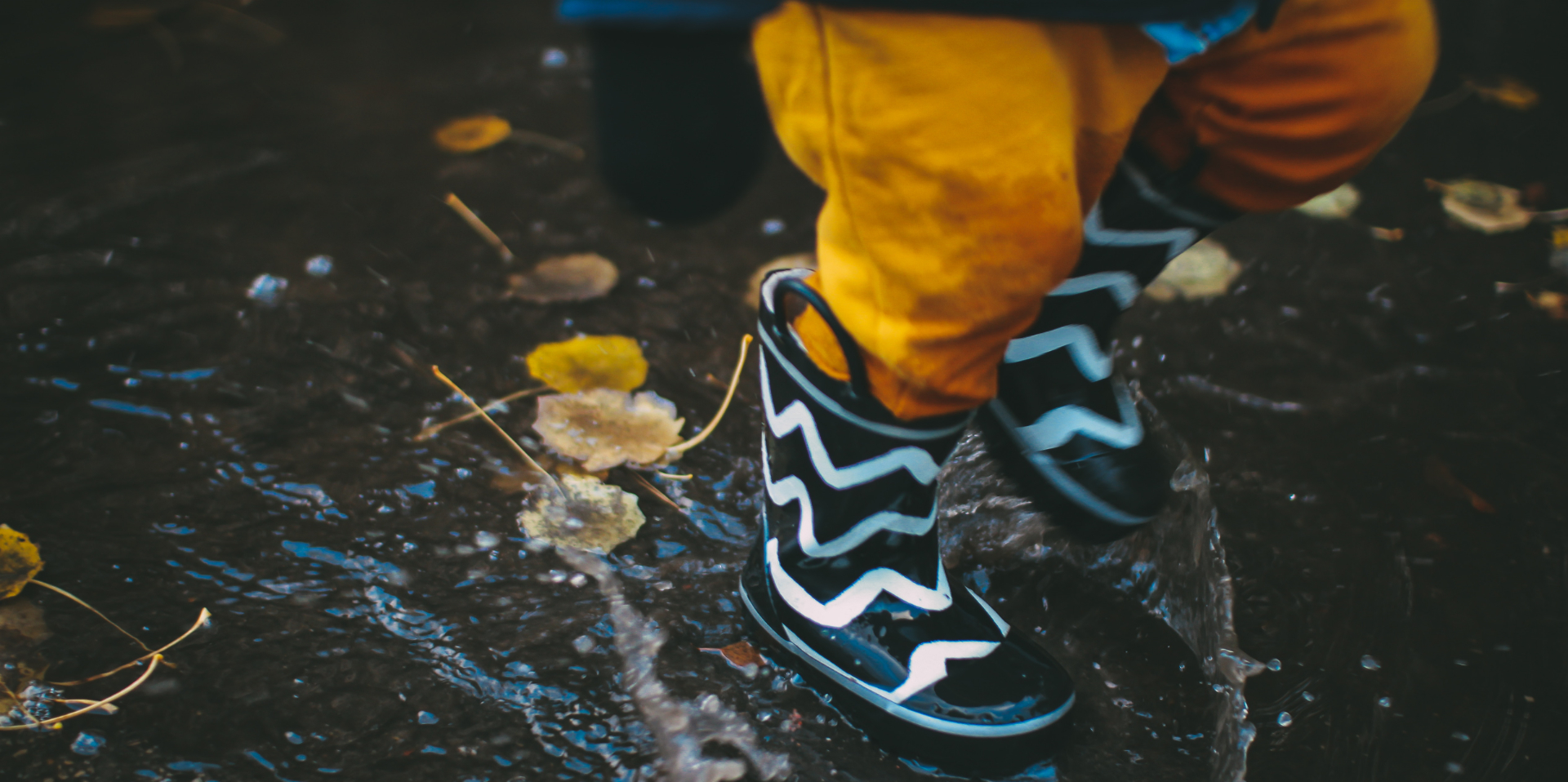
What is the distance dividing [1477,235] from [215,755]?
1688 millimetres

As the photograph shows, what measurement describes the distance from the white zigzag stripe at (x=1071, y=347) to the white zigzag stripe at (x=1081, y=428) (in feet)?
0.12

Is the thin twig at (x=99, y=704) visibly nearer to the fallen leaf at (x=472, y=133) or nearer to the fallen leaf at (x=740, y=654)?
the fallen leaf at (x=740, y=654)

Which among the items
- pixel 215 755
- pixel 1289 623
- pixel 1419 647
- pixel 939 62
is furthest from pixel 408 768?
pixel 1419 647

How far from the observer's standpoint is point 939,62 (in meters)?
0.59

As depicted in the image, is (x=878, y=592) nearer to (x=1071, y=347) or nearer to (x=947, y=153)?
(x=1071, y=347)

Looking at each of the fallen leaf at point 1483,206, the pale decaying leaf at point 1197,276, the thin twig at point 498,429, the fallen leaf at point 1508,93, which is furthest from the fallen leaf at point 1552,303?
the thin twig at point 498,429

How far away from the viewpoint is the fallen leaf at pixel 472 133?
1628mm

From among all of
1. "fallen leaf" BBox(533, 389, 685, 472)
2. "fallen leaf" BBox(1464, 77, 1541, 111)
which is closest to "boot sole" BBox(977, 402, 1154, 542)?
"fallen leaf" BBox(533, 389, 685, 472)

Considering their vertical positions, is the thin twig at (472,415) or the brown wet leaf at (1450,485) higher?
the thin twig at (472,415)

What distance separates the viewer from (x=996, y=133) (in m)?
0.60

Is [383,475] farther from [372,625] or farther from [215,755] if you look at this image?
[215,755]

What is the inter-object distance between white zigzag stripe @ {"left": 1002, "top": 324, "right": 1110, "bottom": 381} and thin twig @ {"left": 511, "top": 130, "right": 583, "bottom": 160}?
0.95m

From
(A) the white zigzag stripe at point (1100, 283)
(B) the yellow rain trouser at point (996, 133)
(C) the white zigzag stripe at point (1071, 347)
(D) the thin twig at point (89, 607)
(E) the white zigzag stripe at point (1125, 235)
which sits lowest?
(D) the thin twig at point (89, 607)

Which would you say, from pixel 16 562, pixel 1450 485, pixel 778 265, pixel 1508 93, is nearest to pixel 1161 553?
pixel 1450 485
